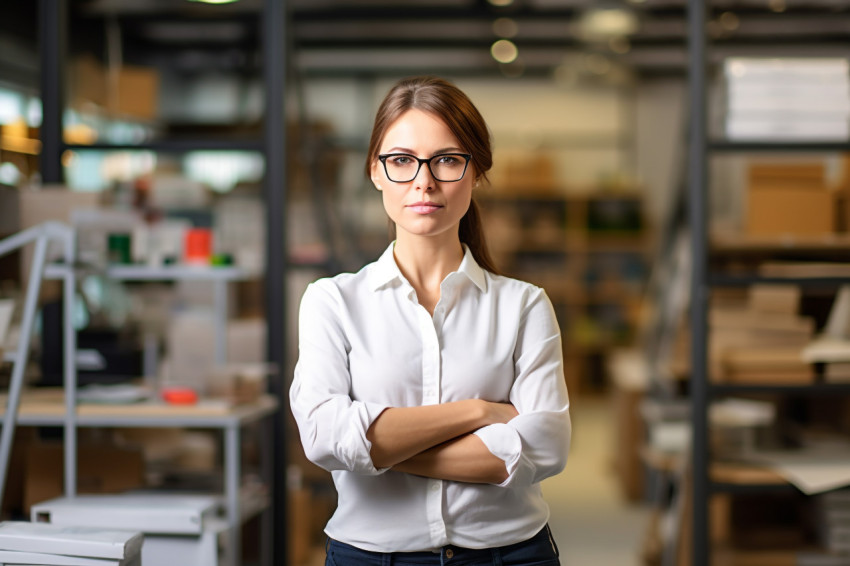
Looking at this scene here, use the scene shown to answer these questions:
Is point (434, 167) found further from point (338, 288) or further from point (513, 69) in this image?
point (513, 69)

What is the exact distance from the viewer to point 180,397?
2.84m

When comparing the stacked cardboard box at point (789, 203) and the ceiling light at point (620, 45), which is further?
the ceiling light at point (620, 45)

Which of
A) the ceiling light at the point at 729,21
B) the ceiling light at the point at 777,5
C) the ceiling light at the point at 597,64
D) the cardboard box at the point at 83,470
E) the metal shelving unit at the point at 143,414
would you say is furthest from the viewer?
the ceiling light at the point at 597,64

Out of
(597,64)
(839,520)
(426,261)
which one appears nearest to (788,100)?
(839,520)

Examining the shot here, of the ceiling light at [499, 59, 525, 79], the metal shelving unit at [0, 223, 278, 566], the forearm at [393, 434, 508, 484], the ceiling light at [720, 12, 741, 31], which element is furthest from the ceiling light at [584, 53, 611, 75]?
the forearm at [393, 434, 508, 484]

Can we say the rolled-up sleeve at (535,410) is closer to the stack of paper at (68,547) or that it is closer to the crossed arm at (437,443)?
the crossed arm at (437,443)

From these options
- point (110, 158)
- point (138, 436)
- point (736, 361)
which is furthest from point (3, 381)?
point (110, 158)

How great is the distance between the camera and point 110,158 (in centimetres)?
800

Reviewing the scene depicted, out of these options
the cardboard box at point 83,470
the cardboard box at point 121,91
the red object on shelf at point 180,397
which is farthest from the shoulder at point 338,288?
the cardboard box at point 121,91

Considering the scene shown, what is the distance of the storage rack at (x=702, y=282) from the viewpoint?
10.3 ft

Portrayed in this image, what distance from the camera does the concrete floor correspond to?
174 inches

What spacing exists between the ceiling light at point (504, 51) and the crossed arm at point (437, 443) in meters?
7.12

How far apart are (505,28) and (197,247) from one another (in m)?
5.39

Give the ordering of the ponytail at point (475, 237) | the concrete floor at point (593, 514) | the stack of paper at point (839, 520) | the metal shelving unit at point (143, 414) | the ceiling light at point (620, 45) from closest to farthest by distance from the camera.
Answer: the ponytail at point (475, 237) < the metal shelving unit at point (143, 414) < the stack of paper at point (839, 520) < the concrete floor at point (593, 514) < the ceiling light at point (620, 45)
